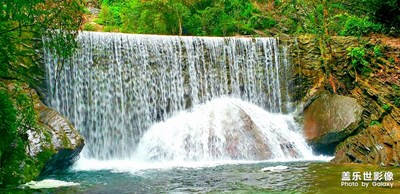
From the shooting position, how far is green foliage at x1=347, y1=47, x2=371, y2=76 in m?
11.9

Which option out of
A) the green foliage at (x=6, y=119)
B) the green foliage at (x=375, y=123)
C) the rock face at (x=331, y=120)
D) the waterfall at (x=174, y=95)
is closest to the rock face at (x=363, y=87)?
the green foliage at (x=375, y=123)

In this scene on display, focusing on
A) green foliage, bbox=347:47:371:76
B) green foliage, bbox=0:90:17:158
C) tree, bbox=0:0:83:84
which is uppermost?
green foliage, bbox=347:47:371:76

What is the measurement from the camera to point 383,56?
11.6 m

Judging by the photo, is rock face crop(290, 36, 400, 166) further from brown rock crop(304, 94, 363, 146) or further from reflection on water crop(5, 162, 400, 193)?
reflection on water crop(5, 162, 400, 193)

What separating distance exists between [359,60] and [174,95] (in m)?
5.63

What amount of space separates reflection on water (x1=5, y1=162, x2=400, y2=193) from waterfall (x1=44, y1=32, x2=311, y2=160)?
1.82 meters

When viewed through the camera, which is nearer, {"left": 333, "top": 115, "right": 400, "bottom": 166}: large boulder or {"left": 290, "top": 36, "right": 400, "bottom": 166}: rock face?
{"left": 333, "top": 115, "right": 400, "bottom": 166}: large boulder

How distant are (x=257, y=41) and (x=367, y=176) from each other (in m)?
7.36

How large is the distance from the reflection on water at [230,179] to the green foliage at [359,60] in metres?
4.35

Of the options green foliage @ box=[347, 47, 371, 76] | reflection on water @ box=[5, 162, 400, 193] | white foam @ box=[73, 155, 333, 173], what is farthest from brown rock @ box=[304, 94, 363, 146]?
reflection on water @ box=[5, 162, 400, 193]

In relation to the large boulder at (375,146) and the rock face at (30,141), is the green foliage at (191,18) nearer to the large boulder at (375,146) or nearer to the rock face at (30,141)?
the rock face at (30,141)

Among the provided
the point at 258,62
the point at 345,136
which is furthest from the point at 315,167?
the point at 258,62

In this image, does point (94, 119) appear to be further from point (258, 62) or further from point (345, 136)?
point (345, 136)

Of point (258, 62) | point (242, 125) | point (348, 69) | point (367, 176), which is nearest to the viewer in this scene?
point (367, 176)
